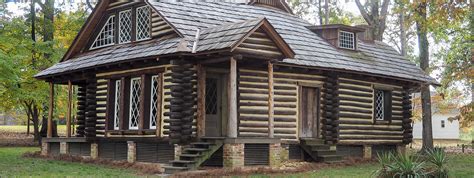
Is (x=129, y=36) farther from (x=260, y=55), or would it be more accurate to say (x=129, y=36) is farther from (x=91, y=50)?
(x=260, y=55)

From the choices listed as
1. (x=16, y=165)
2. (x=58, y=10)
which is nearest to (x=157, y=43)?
(x=16, y=165)

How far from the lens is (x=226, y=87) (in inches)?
796

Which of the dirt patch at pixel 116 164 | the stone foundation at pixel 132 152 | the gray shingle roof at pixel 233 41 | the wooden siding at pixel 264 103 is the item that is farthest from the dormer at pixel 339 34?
→ the dirt patch at pixel 116 164

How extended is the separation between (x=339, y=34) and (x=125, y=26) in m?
8.73

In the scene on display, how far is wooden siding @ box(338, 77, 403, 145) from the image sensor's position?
2364 centimetres

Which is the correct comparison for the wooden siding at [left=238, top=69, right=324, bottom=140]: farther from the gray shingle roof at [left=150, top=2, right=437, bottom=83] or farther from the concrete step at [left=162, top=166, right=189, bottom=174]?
the concrete step at [left=162, top=166, right=189, bottom=174]

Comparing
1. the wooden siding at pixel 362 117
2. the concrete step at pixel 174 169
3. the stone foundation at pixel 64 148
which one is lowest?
the concrete step at pixel 174 169

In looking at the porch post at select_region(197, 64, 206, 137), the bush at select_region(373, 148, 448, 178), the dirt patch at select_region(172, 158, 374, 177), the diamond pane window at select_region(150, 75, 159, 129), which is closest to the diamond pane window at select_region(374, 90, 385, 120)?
the dirt patch at select_region(172, 158, 374, 177)

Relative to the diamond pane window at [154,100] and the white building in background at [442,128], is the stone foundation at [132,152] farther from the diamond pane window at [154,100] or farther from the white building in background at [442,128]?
the white building in background at [442,128]

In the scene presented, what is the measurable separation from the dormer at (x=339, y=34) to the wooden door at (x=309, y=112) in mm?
3196

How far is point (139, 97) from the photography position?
811 inches

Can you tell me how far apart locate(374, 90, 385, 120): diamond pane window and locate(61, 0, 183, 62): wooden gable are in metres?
10.1

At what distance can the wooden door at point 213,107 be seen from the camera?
20.1m

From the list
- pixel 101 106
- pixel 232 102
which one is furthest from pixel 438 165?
pixel 101 106
